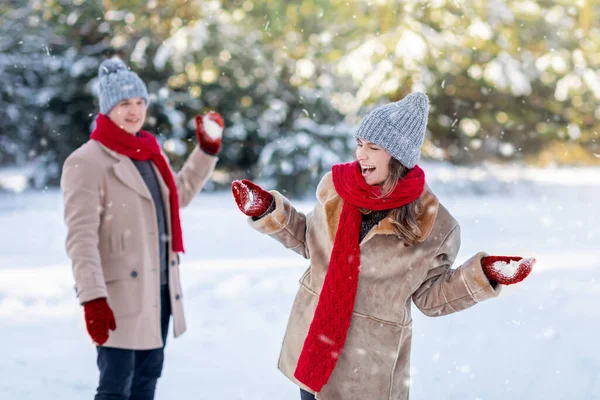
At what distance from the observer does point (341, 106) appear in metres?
10.8

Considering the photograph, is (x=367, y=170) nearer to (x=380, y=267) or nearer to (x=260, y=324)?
(x=380, y=267)

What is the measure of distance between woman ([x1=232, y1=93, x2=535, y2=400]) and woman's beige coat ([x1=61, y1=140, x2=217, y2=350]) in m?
0.73

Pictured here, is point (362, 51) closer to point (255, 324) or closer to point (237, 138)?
point (237, 138)

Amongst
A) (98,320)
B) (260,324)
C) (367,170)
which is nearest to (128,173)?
(98,320)

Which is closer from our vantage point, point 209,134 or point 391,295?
point 391,295

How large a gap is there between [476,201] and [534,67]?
267cm

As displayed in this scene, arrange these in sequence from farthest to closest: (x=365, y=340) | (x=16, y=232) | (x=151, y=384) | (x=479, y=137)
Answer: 1. (x=479, y=137)
2. (x=16, y=232)
3. (x=151, y=384)
4. (x=365, y=340)

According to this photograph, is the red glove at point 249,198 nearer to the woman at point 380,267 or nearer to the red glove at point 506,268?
the woman at point 380,267

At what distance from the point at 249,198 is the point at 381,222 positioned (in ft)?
1.66

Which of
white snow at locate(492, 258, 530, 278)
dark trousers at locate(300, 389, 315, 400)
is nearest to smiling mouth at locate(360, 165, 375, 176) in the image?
white snow at locate(492, 258, 530, 278)

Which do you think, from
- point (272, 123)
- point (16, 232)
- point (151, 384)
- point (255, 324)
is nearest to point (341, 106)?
point (272, 123)

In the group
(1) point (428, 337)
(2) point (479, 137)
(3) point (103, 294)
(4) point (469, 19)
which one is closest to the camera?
(3) point (103, 294)

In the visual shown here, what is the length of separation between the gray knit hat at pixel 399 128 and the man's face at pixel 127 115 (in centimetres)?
125

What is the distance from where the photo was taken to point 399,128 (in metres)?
2.33
